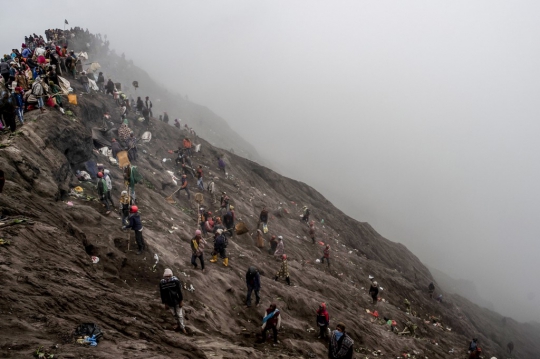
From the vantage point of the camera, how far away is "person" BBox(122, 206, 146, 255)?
12.2 meters

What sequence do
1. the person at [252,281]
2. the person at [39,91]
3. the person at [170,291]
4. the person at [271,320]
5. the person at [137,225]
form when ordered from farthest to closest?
the person at [39,91]
the person at [252,281]
the person at [137,225]
the person at [271,320]
the person at [170,291]

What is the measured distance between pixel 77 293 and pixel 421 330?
2190 centimetres

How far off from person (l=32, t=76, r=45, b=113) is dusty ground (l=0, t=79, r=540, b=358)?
0.43m

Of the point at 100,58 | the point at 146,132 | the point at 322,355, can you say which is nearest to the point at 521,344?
the point at 322,355

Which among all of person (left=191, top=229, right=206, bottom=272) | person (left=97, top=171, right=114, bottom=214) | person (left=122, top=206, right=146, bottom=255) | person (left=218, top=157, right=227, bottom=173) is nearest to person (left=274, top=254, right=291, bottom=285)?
person (left=191, top=229, right=206, bottom=272)

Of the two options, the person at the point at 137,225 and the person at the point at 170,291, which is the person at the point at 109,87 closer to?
the person at the point at 137,225

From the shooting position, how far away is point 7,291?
7207mm

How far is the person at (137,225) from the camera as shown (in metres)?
12.2

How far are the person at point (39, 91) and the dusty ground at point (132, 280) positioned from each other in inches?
16.9

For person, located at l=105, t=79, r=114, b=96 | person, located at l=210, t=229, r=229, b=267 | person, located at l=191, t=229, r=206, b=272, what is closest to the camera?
person, located at l=191, t=229, r=206, b=272

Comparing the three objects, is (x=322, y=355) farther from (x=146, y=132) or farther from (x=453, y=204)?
(x=453, y=204)

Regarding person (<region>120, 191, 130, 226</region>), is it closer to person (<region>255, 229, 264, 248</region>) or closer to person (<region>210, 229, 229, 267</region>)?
person (<region>210, 229, 229, 267</region>)

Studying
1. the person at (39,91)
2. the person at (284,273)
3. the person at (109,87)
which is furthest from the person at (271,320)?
the person at (109,87)

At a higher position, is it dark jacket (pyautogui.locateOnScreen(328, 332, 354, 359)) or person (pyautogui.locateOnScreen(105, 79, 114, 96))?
person (pyautogui.locateOnScreen(105, 79, 114, 96))
